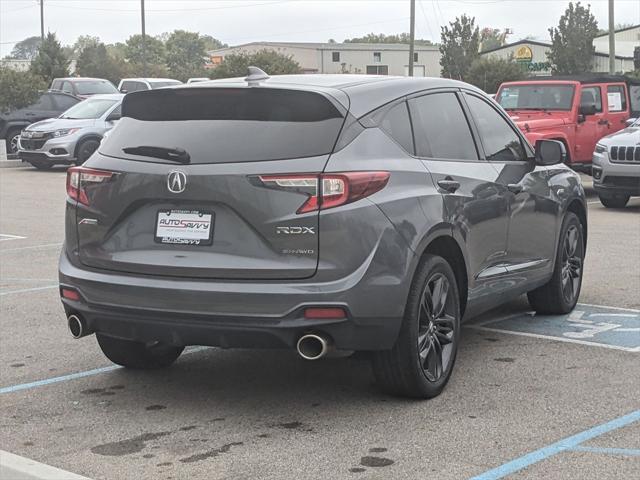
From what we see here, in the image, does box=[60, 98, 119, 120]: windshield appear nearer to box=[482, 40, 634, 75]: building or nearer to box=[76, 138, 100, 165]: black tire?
box=[76, 138, 100, 165]: black tire

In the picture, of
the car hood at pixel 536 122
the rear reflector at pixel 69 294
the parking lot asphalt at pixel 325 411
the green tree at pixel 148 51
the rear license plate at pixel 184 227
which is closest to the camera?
the parking lot asphalt at pixel 325 411

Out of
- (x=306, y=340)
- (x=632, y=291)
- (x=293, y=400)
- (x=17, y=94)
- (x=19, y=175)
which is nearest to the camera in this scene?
(x=306, y=340)

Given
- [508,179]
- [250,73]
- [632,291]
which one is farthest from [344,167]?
[632,291]

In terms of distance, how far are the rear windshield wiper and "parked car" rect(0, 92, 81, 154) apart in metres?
23.7

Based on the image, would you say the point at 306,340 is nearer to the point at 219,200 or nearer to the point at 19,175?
the point at 219,200

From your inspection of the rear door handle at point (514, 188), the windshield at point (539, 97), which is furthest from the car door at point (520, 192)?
the windshield at point (539, 97)

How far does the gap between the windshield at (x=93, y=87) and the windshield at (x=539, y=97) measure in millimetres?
16959

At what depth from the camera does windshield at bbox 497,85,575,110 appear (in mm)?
19250

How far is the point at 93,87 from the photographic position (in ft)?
111

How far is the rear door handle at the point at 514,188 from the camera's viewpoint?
7001 millimetres

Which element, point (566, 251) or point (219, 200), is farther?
point (566, 251)

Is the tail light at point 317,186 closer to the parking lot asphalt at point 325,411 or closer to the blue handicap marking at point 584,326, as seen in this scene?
the parking lot asphalt at point 325,411

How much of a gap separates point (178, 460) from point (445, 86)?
3027 mm

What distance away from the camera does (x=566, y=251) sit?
814 cm
